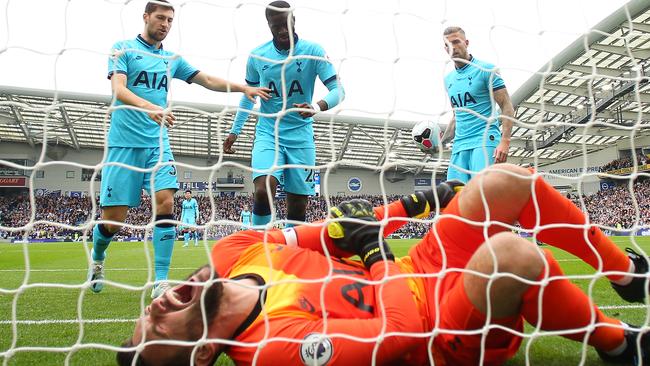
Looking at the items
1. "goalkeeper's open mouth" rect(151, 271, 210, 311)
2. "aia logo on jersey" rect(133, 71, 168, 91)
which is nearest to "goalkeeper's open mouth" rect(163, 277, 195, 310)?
"goalkeeper's open mouth" rect(151, 271, 210, 311)

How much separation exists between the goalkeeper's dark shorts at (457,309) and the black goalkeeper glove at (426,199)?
15 centimetres

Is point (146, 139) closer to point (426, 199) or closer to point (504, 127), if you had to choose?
point (426, 199)

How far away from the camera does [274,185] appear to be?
3.78 meters

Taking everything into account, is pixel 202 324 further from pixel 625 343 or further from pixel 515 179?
pixel 625 343

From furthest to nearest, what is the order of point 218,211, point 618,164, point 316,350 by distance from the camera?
point 218,211
point 618,164
point 316,350

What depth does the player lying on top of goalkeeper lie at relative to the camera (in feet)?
4.94

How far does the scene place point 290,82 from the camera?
3.81 metres

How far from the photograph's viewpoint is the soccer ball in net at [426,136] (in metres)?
4.20

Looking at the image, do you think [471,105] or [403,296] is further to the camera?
[471,105]

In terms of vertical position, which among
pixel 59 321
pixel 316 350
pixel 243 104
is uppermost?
pixel 243 104

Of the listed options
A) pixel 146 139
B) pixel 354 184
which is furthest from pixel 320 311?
pixel 354 184

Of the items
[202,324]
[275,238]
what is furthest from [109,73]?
[202,324]

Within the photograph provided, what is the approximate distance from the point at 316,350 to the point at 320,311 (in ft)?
0.70

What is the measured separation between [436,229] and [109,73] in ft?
9.18
